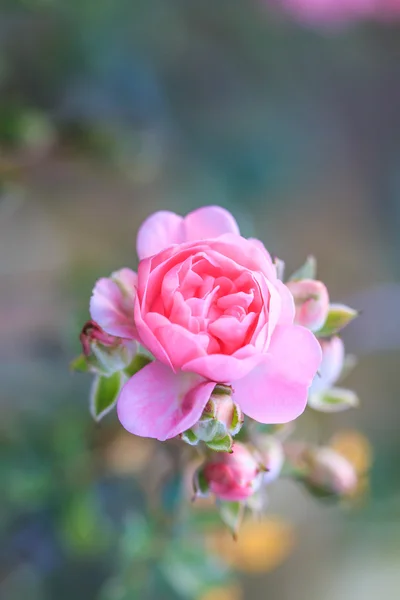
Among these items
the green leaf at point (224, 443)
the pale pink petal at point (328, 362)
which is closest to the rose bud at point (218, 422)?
the green leaf at point (224, 443)

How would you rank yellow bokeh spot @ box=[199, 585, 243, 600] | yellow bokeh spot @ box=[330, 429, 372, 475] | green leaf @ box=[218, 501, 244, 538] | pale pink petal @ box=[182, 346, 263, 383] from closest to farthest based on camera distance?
pale pink petal @ box=[182, 346, 263, 383] → green leaf @ box=[218, 501, 244, 538] → yellow bokeh spot @ box=[330, 429, 372, 475] → yellow bokeh spot @ box=[199, 585, 243, 600]

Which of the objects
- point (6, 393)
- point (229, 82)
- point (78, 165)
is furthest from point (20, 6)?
point (6, 393)

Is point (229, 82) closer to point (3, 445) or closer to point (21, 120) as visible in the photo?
point (21, 120)

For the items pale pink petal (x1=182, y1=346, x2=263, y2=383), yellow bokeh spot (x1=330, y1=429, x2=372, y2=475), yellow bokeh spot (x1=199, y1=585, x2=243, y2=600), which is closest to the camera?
pale pink petal (x1=182, y1=346, x2=263, y2=383)

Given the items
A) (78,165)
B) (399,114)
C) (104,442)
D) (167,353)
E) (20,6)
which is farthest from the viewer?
(399,114)

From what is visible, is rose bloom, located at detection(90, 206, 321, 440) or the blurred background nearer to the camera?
rose bloom, located at detection(90, 206, 321, 440)

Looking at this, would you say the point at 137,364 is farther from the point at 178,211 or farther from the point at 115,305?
the point at 178,211

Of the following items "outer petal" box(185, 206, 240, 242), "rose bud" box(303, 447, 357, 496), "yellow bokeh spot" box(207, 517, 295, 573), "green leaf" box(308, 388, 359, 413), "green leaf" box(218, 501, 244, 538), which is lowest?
"yellow bokeh spot" box(207, 517, 295, 573)

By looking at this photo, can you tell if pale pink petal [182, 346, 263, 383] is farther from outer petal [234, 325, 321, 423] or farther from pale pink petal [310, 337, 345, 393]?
pale pink petal [310, 337, 345, 393]

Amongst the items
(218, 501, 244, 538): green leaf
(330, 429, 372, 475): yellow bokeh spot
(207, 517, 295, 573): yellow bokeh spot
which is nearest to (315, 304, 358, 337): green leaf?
(218, 501, 244, 538): green leaf
